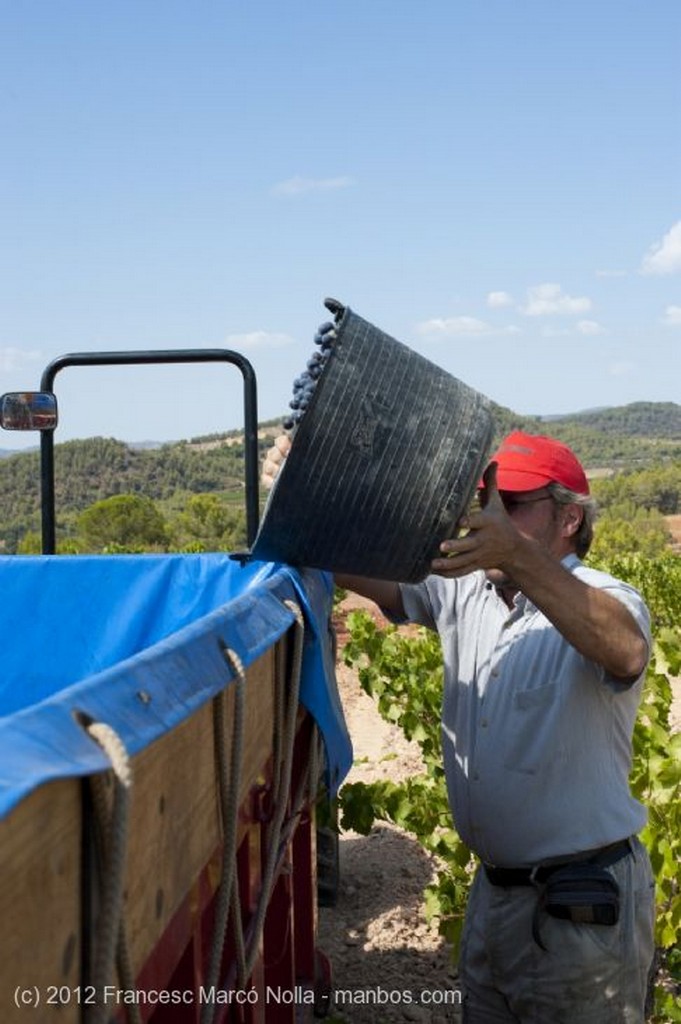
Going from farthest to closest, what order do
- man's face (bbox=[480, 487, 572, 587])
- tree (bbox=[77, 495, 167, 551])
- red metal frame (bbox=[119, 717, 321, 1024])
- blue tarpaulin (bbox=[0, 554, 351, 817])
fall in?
tree (bbox=[77, 495, 167, 551]) < man's face (bbox=[480, 487, 572, 587]) < red metal frame (bbox=[119, 717, 321, 1024]) < blue tarpaulin (bbox=[0, 554, 351, 817])

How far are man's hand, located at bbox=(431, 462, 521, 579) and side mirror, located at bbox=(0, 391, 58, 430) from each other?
5.05 feet

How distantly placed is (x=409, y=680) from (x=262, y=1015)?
430cm

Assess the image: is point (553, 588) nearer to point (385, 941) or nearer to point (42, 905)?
point (42, 905)

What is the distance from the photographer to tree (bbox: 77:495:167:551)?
26906mm

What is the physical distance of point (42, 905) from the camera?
85 cm

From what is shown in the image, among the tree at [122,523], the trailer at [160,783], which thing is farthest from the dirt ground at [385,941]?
the tree at [122,523]

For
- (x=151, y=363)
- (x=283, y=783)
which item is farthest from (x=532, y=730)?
(x=151, y=363)

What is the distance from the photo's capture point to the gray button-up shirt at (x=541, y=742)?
8.49 feet

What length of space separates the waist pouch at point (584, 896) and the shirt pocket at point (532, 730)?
236 millimetres

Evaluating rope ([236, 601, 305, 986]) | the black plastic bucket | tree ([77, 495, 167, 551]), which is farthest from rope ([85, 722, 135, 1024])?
tree ([77, 495, 167, 551])

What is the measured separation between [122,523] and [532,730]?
25.3 metres

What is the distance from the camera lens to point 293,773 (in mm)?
2539

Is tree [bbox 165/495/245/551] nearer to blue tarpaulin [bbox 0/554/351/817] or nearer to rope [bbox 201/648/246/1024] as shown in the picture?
blue tarpaulin [bbox 0/554/351/817]

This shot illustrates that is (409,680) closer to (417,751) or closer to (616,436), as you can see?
(417,751)
